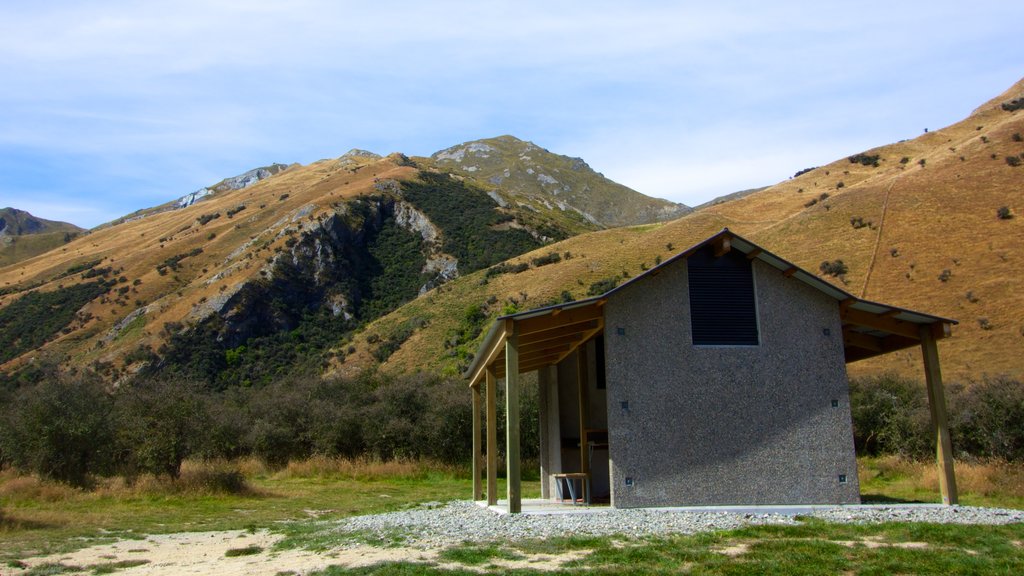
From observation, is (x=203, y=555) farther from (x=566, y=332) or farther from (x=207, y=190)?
(x=207, y=190)

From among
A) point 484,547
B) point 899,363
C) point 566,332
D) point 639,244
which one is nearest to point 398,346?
point 639,244

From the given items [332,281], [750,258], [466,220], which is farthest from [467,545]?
[466,220]

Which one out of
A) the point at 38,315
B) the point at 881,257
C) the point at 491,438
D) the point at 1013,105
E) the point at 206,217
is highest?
the point at 1013,105

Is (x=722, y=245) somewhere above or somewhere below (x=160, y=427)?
above

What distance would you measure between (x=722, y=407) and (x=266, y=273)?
191 feet

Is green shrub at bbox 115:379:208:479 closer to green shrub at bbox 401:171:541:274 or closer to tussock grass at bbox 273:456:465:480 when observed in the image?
Answer: tussock grass at bbox 273:456:465:480

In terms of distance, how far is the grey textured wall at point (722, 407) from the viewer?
39.2 feet

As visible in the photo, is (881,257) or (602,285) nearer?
(881,257)

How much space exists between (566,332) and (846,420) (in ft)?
15.2

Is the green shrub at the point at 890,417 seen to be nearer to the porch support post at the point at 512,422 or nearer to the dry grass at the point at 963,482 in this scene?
the dry grass at the point at 963,482

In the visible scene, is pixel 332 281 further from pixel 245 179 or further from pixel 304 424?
pixel 245 179

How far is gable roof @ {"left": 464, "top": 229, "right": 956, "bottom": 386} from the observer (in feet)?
38.7

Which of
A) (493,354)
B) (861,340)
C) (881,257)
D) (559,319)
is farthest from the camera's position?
(881,257)

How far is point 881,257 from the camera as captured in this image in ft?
142
